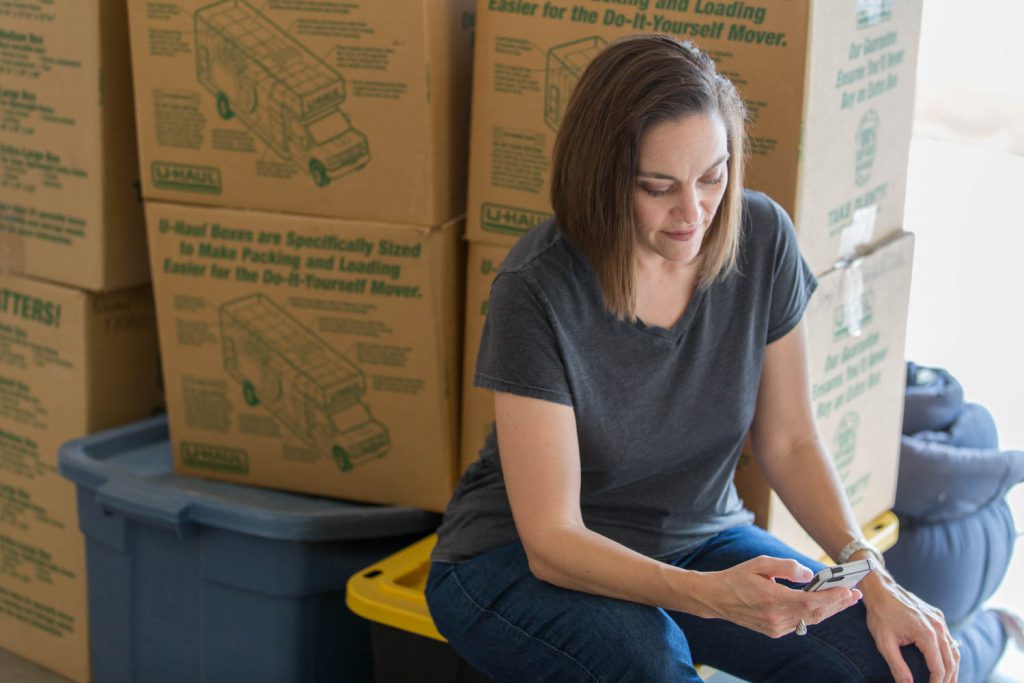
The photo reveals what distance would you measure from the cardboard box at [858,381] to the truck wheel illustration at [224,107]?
83 cm

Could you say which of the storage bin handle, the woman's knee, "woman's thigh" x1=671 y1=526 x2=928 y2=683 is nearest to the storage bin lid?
the storage bin handle

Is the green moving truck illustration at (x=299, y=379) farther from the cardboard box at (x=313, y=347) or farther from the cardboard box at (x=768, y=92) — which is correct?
the cardboard box at (x=768, y=92)

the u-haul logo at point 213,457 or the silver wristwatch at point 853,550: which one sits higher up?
the silver wristwatch at point 853,550

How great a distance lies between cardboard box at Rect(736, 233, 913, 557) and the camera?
162 centimetres

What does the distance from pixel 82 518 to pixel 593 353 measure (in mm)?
963

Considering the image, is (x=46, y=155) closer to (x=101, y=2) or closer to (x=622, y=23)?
(x=101, y=2)

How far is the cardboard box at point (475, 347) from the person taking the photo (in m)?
1.67

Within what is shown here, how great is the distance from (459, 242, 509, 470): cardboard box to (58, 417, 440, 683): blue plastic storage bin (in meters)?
0.15

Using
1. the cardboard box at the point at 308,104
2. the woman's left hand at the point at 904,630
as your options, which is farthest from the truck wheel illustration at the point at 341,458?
the woman's left hand at the point at 904,630

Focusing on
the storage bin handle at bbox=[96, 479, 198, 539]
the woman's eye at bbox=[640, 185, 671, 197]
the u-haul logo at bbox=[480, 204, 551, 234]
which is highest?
the woman's eye at bbox=[640, 185, 671, 197]

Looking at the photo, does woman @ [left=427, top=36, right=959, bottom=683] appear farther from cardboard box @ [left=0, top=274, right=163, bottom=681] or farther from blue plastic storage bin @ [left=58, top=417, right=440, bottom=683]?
cardboard box @ [left=0, top=274, right=163, bottom=681]

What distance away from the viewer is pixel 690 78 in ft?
4.08

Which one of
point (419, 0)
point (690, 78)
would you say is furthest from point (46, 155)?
point (690, 78)

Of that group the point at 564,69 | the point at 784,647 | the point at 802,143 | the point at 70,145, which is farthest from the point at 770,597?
the point at 70,145
